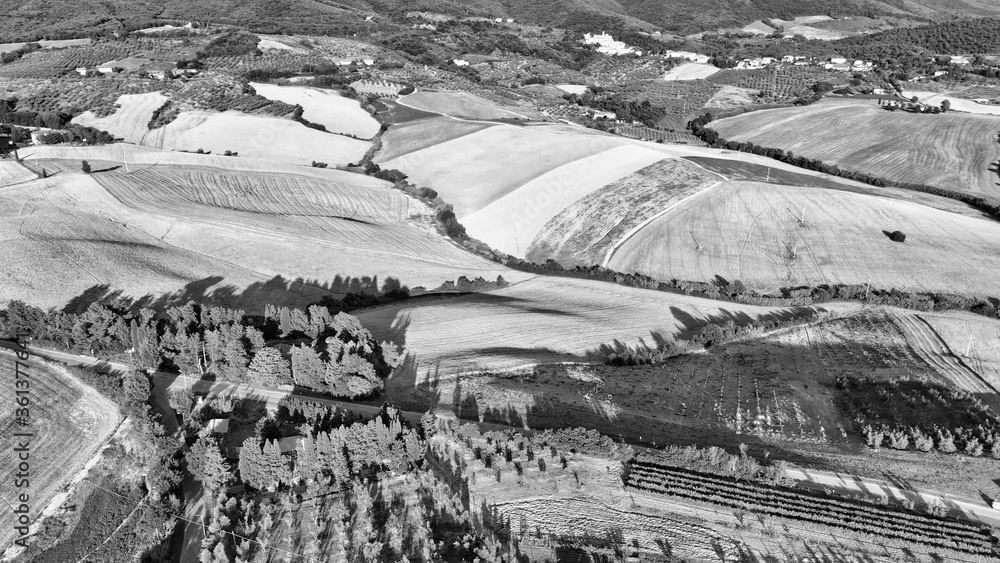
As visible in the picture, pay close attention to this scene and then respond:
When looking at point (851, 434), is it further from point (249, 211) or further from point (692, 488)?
point (249, 211)

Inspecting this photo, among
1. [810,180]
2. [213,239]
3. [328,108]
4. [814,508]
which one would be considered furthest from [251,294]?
[328,108]

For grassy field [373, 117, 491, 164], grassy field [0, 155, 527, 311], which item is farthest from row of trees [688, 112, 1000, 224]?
grassy field [0, 155, 527, 311]

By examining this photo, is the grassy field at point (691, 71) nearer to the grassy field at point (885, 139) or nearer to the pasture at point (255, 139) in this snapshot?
the grassy field at point (885, 139)

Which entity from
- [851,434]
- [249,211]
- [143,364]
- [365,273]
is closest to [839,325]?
[851,434]

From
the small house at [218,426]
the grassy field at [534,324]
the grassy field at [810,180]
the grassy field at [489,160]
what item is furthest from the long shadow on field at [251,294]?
the grassy field at [810,180]

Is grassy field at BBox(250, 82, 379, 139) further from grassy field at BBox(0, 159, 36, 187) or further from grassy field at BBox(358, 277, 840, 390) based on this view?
grassy field at BBox(358, 277, 840, 390)
